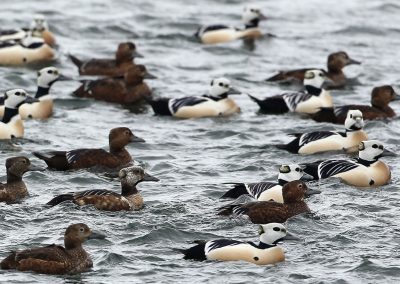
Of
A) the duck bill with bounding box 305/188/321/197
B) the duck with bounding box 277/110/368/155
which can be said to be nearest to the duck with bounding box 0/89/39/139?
the duck with bounding box 277/110/368/155

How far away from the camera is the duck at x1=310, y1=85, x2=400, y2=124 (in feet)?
71.4

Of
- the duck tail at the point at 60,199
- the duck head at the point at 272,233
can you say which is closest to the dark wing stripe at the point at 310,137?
the duck tail at the point at 60,199

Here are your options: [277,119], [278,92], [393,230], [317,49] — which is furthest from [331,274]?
[317,49]

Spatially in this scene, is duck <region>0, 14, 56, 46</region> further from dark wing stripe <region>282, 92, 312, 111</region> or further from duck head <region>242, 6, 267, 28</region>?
dark wing stripe <region>282, 92, 312, 111</region>

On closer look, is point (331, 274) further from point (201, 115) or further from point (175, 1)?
point (175, 1)

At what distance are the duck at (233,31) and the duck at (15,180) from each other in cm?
1212

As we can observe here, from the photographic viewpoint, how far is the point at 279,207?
1602 centimetres

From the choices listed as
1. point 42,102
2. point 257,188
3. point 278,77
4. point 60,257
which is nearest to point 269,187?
point 257,188

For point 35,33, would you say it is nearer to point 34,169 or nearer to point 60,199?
point 34,169

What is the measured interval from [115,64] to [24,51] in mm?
1961

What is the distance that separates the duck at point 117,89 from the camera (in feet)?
76.6

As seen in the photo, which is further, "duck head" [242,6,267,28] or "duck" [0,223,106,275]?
"duck head" [242,6,267,28]

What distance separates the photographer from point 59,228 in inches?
611

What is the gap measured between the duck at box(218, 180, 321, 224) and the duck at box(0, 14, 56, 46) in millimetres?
11249
